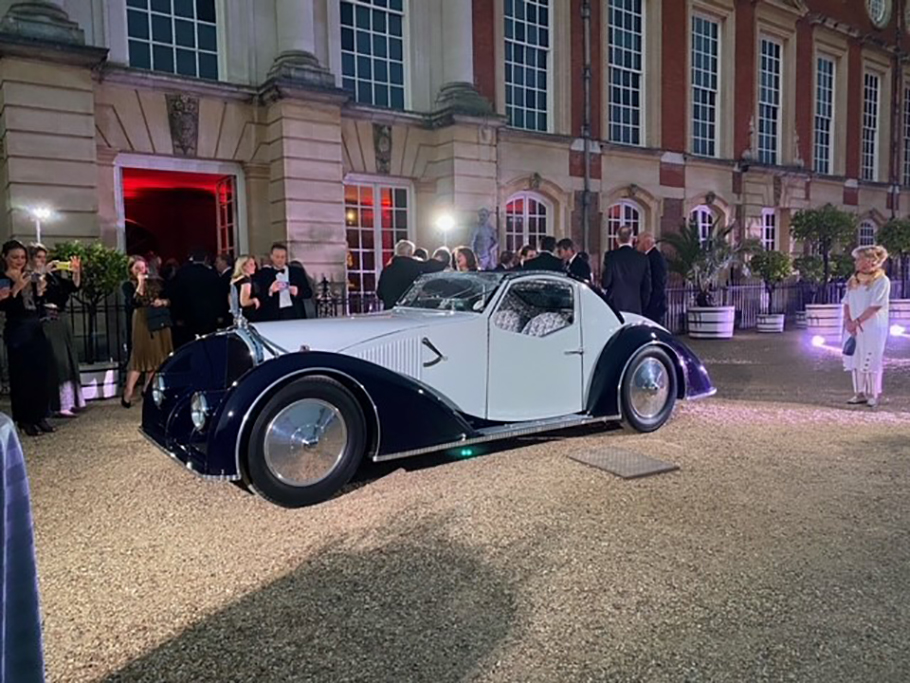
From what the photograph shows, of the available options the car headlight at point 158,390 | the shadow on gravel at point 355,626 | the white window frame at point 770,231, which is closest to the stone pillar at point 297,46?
the car headlight at point 158,390

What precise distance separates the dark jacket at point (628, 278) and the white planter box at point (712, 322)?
702 cm

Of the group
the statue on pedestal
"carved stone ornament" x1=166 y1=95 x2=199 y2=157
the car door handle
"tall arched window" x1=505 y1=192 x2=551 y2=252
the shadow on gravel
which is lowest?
the shadow on gravel

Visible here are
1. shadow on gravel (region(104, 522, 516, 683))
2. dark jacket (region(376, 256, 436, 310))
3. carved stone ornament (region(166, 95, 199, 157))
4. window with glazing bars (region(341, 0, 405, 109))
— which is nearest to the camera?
shadow on gravel (region(104, 522, 516, 683))

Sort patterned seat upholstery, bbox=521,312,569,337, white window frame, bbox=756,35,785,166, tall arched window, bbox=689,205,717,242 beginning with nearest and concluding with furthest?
patterned seat upholstery, bbox=521,312,569,337 < tall arched window, bbox=689,205,717,242 < white window frame, bbox=756,35,785,166

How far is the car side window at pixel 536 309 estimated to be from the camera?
5555 mm

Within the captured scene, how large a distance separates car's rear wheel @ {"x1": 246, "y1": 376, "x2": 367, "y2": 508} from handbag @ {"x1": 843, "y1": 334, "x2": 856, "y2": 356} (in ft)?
18.8

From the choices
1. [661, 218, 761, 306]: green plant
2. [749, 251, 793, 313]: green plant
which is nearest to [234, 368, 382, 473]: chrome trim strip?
[661, 218, 761, 306]: green plant

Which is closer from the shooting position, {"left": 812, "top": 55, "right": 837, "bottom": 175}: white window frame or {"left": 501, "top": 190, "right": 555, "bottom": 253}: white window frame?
{"left": 501, "top": 190, "right": 555, "bottom": 253}: white window frame

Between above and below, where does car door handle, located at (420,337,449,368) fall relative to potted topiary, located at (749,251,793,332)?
below

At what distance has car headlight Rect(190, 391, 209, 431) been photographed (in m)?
4.35

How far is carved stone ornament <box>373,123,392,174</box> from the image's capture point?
14.0 m

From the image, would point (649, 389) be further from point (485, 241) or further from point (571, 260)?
point (485, 241)

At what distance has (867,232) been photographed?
25.7 m

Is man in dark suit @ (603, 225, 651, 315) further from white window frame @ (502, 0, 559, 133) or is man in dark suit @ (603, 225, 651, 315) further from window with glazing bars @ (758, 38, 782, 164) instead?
window with glazing bars @ (758, 38, 782, 164)
